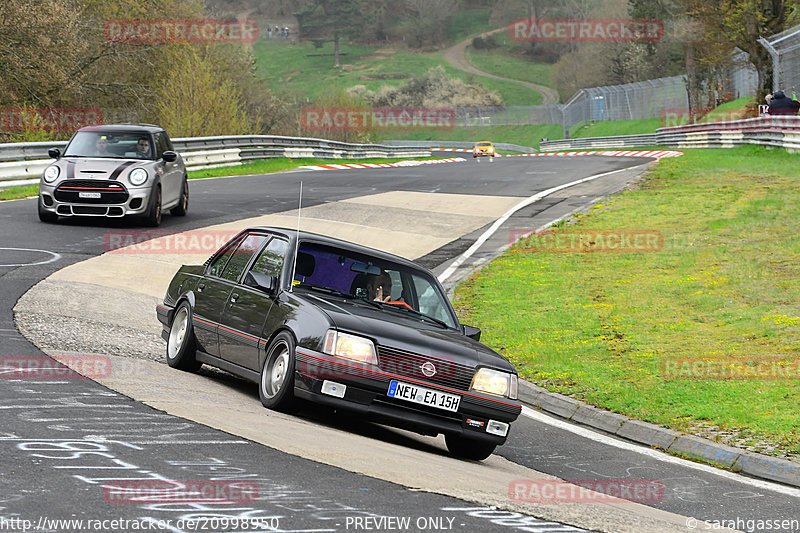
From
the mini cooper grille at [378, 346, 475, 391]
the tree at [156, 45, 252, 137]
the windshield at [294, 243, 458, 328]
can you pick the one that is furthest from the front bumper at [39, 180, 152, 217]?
the tree at [156, 45, 252, 137]

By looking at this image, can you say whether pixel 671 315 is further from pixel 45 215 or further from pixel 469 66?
pixel 469 66

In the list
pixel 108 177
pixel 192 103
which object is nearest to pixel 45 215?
pixel 108 177

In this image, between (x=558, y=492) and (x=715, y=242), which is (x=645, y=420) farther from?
(x=715, y=242)

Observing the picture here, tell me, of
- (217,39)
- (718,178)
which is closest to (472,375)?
(718,178)

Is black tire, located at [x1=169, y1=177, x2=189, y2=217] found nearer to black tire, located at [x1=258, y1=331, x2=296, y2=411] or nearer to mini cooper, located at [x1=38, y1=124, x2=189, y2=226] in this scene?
mini cooper, located at [x1=38, y1=124, x2=189, y2=226]

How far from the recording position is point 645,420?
9945mm

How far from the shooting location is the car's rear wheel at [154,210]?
1962cm

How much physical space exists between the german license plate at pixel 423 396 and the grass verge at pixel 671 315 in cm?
267

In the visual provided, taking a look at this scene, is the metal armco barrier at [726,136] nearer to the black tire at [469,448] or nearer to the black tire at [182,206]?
the black tire at [182,206]

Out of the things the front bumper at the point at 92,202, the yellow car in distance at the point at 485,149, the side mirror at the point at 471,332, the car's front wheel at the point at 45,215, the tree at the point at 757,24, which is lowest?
the yellow car in distance at the point at 485,149

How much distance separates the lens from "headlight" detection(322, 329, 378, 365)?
7898mm

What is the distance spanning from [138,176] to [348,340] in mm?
12371

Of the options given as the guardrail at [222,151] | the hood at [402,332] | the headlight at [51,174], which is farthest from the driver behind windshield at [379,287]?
the guardrail at [222,151]

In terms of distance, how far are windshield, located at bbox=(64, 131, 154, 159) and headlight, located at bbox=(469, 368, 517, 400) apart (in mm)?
13090
